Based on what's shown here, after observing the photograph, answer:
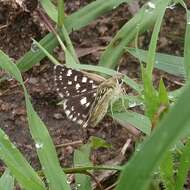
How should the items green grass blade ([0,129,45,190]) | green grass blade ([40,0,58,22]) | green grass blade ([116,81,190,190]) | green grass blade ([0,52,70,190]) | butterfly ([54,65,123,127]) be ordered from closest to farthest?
green grass blade ([116,81,190,190]) → green grass blade ([0,129,45,190]) → green grass blade ([0,52,70,190]) → butterfly ([54,65,123,127]) → green grass blade ([40,0,58,22])

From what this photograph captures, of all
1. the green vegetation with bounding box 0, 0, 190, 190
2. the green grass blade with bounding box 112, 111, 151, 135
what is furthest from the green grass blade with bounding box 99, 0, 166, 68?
the green grass blade with bounding box 112, 111, 151, 135

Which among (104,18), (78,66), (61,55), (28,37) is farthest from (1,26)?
(78,66)

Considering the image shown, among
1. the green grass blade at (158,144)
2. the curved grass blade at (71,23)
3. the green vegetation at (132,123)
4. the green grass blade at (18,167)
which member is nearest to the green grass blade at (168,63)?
the green vegetation at (132,123)

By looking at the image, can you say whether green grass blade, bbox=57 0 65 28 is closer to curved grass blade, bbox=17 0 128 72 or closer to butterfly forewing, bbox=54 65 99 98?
curved grass blade, bbox=17 0 128 72

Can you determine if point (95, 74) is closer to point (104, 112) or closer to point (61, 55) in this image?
point (104, 112)

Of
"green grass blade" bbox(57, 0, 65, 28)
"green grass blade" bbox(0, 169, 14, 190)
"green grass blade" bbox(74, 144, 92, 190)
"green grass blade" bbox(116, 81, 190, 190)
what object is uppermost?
"green grass blade" bbox(57, 0, 65, 28)

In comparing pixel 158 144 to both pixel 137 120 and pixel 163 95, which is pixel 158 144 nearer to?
pixel 163 95

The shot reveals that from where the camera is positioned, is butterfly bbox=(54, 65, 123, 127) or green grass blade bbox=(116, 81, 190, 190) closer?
green grass blade bbox=(116, 81, 190, 190)

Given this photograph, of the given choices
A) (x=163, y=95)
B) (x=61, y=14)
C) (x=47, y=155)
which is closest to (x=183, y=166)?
(x=163, y=95)
